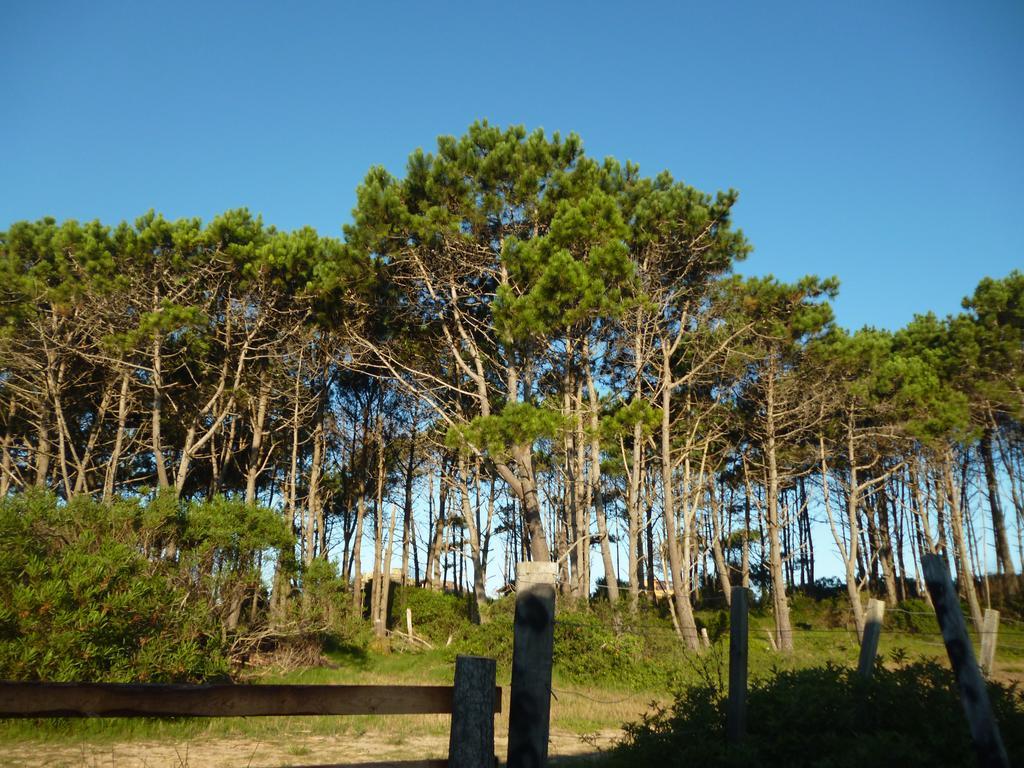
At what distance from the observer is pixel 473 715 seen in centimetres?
275

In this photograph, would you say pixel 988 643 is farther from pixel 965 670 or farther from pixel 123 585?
pixel 123 585

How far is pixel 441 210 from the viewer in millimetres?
15922

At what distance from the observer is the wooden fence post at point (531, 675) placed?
320 centimetres

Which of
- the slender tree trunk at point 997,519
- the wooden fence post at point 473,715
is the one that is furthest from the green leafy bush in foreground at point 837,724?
the slender tree trunk at point 997,519

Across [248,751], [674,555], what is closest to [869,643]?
[248,751]

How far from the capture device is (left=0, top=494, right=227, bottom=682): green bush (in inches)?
288

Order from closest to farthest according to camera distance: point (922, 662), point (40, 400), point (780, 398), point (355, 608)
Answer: point (922, 662), point (40, 400), point (355, 608), point (780, 398)

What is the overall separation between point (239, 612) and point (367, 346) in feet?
26.0

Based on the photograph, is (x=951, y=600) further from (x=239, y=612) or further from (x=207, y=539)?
(x=239, y=612)

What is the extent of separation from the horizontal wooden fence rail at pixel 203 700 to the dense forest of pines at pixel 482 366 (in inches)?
341

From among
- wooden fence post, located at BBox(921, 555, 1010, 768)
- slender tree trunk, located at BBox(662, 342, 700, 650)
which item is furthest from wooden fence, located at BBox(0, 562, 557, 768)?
slender tree trunk, located at BBox(662, 342, 700, 650)

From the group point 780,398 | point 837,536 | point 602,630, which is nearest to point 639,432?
point 602,630

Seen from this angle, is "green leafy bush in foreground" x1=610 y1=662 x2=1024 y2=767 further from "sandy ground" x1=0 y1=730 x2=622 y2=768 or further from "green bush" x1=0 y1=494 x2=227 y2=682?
"green bush" x1=0 y1=494 x2=227 y2=682

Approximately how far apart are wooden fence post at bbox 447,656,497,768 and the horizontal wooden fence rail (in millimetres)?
81
